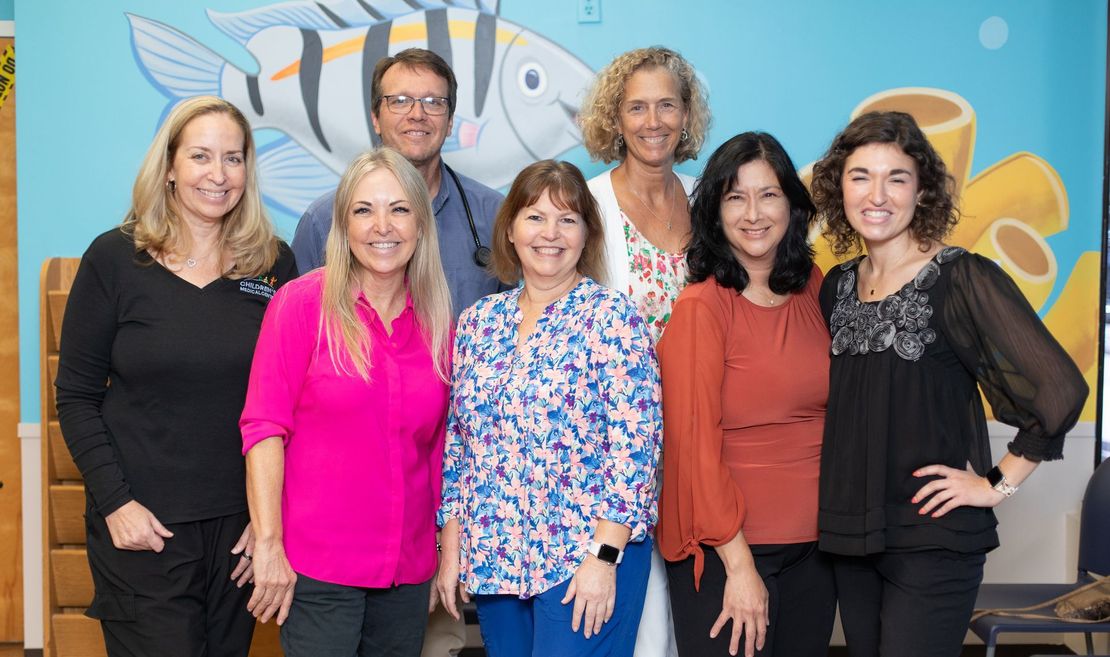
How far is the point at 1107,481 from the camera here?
3602 mm

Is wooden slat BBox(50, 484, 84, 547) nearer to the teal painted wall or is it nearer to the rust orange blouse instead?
the teal painted wall

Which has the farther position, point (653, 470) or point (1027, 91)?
point (1027, 91)

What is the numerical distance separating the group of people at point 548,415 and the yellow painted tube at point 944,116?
79.1 inches

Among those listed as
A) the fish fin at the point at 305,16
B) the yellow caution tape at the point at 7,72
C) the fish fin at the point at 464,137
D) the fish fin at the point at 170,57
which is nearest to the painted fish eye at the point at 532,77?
the fish fin at the point at 464,137

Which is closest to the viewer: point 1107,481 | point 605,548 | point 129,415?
point 605,548

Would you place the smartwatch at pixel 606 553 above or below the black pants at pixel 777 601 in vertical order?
above

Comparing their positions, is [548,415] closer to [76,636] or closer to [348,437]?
[348,437]

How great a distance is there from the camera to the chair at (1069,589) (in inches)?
121

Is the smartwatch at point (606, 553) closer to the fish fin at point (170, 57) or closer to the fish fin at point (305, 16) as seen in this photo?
the fish fin at point (305, 16)

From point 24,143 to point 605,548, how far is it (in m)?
3.25

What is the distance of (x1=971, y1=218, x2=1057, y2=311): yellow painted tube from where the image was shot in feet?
13.5

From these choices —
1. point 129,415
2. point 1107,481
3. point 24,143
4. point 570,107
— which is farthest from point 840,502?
point 24,143

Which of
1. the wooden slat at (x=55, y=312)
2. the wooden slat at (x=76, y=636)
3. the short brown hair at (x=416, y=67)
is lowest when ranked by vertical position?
the wooden slat at (x=76, y=636)

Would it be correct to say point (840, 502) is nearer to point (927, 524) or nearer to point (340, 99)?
point (927, 524)
